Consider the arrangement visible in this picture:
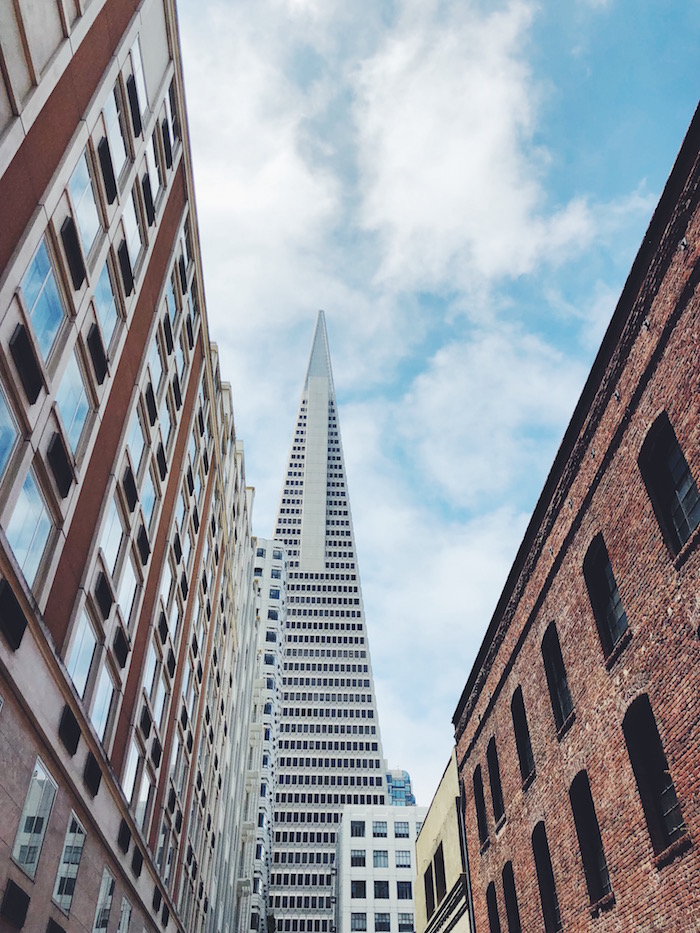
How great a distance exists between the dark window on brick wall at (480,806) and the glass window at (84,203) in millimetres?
21167

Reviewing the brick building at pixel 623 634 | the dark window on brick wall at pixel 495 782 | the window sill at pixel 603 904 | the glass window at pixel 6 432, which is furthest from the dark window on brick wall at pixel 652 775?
the glass window at pixel 6 432

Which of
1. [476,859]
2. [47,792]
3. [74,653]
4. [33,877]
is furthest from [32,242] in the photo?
[476,859]

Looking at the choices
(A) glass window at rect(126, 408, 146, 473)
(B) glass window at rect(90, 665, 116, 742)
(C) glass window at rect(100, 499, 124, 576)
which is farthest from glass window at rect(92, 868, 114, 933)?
(A) glass window at rect(126, 408, 146, 473)

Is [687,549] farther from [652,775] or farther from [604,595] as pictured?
[652,775]

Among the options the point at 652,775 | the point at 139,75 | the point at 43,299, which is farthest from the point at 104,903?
the point at 139,75

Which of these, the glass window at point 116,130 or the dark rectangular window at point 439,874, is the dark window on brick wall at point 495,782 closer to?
the dark rectangular window at point 439,874

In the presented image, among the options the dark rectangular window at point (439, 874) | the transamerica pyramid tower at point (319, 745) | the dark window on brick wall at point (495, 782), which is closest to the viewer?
the dark window on brick wall at point (495, 782)

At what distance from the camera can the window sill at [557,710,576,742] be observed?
1765 centimetres

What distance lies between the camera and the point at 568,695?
61.9 ft

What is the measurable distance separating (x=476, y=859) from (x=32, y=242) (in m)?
23.3

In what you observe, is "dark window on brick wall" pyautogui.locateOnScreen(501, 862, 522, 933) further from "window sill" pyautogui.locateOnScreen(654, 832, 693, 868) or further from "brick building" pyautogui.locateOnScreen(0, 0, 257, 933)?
"brick building" pyautogui.locateOnScreen(0, 0, 257, 933)

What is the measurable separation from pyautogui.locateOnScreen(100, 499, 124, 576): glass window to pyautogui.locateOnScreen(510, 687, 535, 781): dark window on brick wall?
1289 cm

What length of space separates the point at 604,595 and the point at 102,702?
1526cm

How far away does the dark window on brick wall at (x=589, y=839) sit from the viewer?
16422 mm
